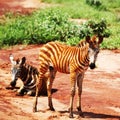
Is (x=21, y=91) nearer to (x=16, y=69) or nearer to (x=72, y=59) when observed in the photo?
(x=16, y=69)

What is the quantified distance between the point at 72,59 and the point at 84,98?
2.26 meters

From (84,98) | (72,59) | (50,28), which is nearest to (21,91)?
(84,98)

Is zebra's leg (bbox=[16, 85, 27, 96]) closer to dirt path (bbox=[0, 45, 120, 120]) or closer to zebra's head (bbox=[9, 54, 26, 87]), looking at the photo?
dirt path (bbox=[0, 45, 120, 120])

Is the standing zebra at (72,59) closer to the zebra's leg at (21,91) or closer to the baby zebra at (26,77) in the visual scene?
the baby zebra at (26,77)

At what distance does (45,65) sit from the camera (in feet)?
40.6

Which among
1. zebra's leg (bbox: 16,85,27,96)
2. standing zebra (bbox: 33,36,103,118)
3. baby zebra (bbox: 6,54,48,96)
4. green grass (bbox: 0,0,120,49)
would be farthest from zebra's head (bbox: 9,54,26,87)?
green grass (bbox: 0,0,120,49)

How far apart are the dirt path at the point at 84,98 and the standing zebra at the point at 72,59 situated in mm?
429

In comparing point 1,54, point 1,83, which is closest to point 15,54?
point 1,54

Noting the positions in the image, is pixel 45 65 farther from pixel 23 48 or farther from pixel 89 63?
pixel 23 48

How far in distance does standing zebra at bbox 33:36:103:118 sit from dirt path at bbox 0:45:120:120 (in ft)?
1.41

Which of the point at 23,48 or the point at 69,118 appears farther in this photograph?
the point at 23,48

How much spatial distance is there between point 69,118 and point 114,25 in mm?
15490

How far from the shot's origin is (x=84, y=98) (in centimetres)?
1377

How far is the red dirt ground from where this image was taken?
12055 mm
